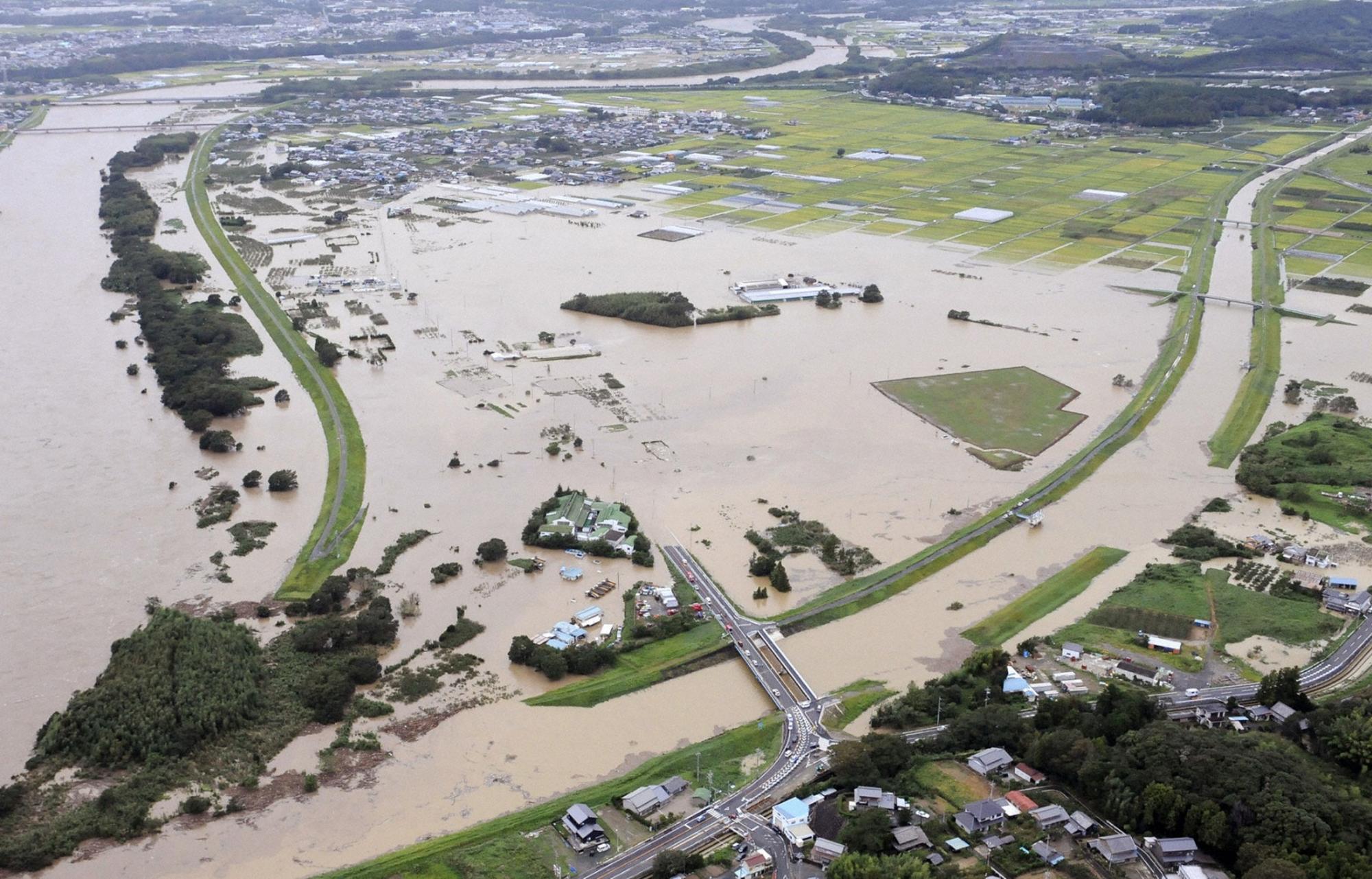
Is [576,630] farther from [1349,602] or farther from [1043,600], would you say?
[1349,602]

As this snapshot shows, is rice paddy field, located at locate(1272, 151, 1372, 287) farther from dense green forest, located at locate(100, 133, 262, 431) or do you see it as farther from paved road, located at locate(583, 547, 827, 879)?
dense green forest, located at locate(100, 133, 262, 431)

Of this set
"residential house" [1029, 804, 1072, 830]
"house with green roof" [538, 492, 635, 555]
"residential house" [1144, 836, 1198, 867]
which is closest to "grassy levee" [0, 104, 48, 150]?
"house with green roof" [538, 492, 635, 555]

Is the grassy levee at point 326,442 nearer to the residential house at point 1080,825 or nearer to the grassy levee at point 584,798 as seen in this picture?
the grassy levee at point 584,798

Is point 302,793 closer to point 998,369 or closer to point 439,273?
point 998,369

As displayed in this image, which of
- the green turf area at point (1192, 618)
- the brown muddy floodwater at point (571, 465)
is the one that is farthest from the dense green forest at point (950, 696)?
the green turf area at point (1192, 618)

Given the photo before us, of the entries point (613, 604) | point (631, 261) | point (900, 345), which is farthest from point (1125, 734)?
point (631, 261)
